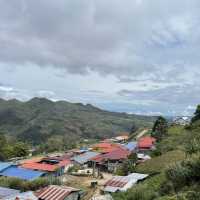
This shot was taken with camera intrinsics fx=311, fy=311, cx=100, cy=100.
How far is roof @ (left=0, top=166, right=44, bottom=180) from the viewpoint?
3350 centimetres

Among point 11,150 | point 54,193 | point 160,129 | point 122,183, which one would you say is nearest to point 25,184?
point 54,193

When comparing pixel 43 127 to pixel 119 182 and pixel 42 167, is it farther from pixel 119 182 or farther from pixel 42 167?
pixel 119 182

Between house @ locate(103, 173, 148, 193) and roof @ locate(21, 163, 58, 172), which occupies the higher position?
house @ locate(103, 173, 148, 193)

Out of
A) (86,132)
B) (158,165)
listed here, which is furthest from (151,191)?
(86,132)

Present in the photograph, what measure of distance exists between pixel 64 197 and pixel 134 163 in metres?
13.2

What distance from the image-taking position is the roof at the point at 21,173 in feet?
110

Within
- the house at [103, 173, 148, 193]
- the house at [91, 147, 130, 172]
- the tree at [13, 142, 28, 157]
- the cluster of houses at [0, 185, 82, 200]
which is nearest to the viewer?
the cluster of houses at [0, 185, 82, 200]

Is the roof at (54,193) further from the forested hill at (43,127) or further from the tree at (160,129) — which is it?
the forested hill at (43,127)

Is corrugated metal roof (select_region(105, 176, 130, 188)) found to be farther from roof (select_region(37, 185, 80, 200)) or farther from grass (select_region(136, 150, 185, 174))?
roof (select_region(37, 185, 80, 200))

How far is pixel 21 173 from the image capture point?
35.1 meters

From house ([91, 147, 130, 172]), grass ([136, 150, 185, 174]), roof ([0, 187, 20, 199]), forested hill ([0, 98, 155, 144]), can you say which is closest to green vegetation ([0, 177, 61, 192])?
roof ([0, 187, 20, 199])

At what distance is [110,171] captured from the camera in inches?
1551

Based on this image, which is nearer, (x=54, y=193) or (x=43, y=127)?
(x=54, y=193)

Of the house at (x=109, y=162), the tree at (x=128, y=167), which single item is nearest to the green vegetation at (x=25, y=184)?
the tree at (x=128, y=167)
